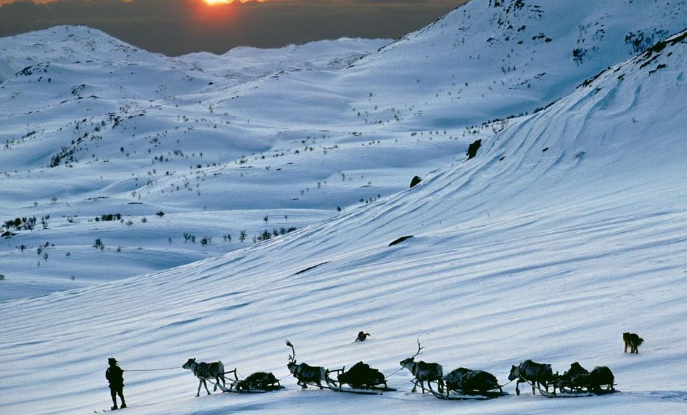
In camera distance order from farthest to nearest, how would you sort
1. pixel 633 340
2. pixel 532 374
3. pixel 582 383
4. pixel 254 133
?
pixel 254 133
pixel 633 340
pixel 532 374
pixel 582 383

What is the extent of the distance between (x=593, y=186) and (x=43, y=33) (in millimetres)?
159843

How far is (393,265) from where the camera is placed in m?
12.2

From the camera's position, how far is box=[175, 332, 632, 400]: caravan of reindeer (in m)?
4.95

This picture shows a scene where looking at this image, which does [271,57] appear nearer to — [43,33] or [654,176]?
[43,33]

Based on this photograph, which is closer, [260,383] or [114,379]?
[260,383]

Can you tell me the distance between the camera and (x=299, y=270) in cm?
1411

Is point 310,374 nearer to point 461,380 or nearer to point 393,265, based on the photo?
point 461,380

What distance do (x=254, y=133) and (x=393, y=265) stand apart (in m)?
30.9

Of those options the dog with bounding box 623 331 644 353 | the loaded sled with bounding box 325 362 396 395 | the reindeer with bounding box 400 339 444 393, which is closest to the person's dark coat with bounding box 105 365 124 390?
the loaded sled with bounding box 325 362 396 395

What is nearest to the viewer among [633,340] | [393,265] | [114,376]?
[633,340]

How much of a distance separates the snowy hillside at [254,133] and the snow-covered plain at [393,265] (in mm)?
194

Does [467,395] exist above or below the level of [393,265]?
below

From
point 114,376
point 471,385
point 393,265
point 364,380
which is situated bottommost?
point 471,385

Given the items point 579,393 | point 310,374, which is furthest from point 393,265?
point 579,393
